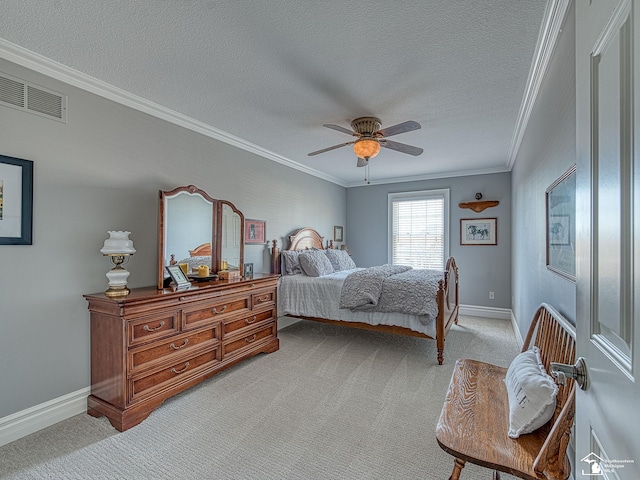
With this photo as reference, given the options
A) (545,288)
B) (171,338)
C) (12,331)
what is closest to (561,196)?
(545,288)

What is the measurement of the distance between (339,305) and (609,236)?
11.1 feet

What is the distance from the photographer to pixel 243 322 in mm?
3240

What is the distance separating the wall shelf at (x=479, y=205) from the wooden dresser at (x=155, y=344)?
164 inches

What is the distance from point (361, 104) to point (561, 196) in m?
1.74

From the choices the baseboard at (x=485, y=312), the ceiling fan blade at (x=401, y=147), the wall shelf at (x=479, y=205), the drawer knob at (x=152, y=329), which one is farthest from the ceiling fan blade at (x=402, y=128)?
the baseboard at (x=485, y=312)

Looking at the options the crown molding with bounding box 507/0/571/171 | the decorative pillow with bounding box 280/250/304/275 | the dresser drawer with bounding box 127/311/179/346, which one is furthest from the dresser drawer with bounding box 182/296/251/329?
the crown molding with bounding box 507/0/571/171

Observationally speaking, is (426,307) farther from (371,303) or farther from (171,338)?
(171,338)

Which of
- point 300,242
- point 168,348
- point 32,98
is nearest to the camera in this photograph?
point 32,98

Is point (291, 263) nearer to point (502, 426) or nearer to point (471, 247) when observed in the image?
point (471, 247)

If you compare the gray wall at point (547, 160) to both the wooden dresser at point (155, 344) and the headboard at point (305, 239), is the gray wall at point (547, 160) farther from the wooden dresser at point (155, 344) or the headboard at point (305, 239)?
the headboard at point (305, 239)

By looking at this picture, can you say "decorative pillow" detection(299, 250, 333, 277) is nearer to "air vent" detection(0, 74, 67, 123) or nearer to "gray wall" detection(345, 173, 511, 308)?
"gray wall" detection(345, 173, 511, 308)

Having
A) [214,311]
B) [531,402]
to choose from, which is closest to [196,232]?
[214,311]

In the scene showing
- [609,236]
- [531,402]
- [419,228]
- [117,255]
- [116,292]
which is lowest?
[531,402]

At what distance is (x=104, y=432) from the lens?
7.14ft
